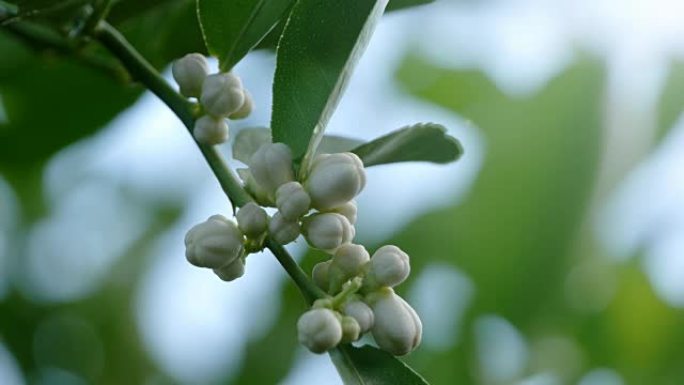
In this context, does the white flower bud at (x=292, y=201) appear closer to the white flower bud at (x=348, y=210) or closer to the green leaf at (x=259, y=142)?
the white flower bud at (x=348, y=210)

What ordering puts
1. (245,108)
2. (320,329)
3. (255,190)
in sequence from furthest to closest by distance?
(245,108) < (255,190) < (320,329)

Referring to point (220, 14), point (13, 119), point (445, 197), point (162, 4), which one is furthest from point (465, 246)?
point (220, 14)

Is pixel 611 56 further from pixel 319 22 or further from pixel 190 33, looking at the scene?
pixel 319 22

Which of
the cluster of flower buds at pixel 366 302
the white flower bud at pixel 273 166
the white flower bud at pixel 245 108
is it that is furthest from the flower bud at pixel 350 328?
the white flower bud at pixel 245 108

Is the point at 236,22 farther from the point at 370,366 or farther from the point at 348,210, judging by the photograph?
the point at 370,366

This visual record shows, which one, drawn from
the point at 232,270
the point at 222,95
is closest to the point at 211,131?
the point at 222,95

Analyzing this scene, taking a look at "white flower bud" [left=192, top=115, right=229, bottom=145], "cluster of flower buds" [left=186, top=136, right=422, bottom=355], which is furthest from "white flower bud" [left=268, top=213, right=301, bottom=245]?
"white flower bud" [left=192, top=115, right=229, bottom=145]
